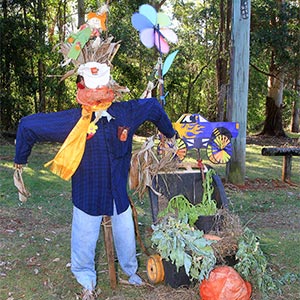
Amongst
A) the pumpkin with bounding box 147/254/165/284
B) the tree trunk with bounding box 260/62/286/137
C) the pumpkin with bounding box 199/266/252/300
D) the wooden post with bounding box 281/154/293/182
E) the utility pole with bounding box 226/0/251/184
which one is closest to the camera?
the pumpkin with bounding box 199/266/252/300

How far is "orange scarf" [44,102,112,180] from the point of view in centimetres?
267

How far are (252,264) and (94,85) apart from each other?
1.49m

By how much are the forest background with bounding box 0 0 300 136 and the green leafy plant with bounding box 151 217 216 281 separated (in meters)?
7.13

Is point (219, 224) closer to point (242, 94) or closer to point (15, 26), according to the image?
point (242, 94)

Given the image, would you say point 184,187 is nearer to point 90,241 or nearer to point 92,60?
point 90,241

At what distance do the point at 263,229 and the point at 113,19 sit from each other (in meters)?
9.12

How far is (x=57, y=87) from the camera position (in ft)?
42.5

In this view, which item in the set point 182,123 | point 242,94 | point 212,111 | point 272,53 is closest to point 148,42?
point 182,123

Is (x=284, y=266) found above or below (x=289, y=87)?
below

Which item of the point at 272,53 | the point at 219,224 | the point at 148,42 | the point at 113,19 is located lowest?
the point at 219,224

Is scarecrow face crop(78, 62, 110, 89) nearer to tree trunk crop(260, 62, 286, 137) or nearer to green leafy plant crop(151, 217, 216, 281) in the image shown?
green leafy plant crop(151, 217, 216, 281)

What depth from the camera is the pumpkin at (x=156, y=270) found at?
3.01 m

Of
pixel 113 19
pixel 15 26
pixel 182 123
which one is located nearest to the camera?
pixel 182 123

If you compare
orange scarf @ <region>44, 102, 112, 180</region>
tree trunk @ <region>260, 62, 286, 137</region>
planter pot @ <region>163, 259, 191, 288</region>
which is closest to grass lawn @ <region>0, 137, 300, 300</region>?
planter pot @ <region>163, 259, 191, 288</region>
